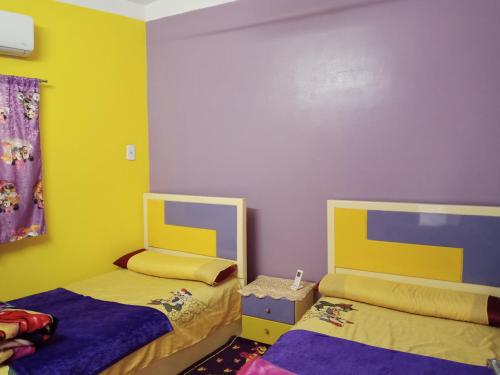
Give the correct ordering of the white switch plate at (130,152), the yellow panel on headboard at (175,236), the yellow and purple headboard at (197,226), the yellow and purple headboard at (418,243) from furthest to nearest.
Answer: the white switch plate at (130,152)
the yellow panel on headboard at (175,236)
the yellow and purple headboard at (197,226)
the yellow and purple headboard at (418,243)

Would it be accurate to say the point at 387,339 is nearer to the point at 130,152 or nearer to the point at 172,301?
the point at 172,301

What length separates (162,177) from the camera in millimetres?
3625

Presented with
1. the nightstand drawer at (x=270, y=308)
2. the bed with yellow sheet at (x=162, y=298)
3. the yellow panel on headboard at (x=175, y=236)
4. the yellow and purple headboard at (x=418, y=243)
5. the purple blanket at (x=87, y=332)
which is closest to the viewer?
the purple blanket at (x=87, y=332)

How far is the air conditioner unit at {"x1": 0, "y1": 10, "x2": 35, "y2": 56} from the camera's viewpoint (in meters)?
2.54

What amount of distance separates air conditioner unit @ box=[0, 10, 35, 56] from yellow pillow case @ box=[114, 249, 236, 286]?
1618 mm

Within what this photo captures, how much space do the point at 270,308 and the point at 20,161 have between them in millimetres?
1908

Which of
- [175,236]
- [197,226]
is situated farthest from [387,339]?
[175,236]

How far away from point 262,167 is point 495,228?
61.6 inches

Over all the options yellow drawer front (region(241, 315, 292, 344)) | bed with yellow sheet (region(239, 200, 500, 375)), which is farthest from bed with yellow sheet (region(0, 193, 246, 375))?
bed with yellow sheet (region(239, 200, 500, 375))

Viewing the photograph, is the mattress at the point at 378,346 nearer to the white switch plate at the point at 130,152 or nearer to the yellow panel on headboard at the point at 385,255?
the yellow panel on headboard at the point at 385,255

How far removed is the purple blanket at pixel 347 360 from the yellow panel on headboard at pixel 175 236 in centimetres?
129

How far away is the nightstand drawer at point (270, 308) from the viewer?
2662 millimetres

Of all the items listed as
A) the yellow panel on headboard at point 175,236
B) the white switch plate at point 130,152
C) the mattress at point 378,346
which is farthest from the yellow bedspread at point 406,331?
the white switch plate at point 130,152

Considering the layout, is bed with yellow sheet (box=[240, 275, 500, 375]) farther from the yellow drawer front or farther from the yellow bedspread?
the yellow drawer front
